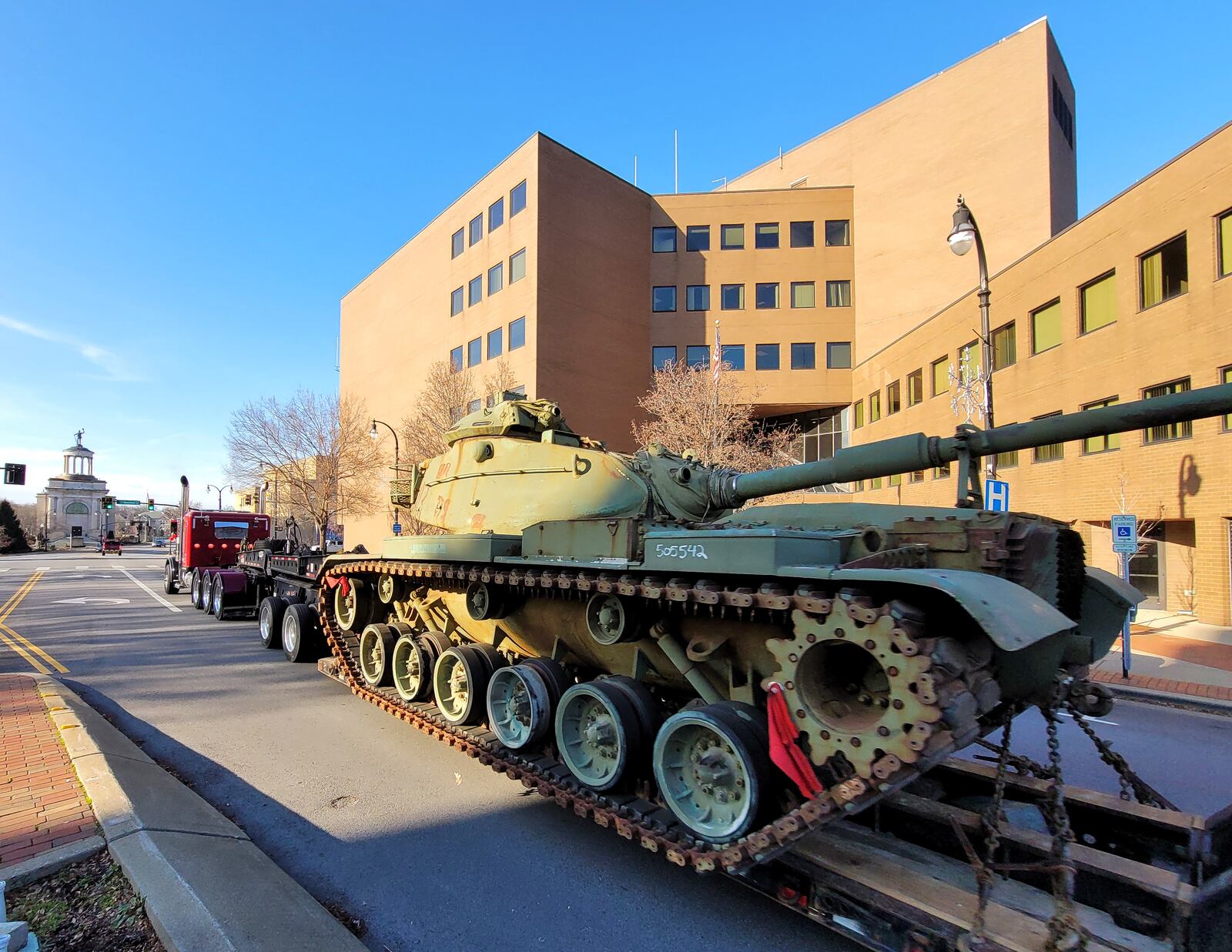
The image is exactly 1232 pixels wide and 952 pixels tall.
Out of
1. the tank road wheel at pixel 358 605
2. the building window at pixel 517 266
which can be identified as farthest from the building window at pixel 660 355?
the tank road wheel at pixel 358 605

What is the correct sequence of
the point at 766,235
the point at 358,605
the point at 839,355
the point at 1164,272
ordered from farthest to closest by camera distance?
the point at 766,235, the point at 839,355, the point at 1164,272, the point at 358,605

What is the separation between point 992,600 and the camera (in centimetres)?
302

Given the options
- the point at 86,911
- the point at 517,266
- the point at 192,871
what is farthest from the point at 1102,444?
the point at 517,266

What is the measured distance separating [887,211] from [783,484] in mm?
35713

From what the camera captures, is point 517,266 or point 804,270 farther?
point 804,270

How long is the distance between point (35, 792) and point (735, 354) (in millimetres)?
35191

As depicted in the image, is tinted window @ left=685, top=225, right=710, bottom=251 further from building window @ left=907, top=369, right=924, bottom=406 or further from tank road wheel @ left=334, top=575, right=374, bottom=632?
tank road wheel @ left=334, top=575, right=374, bottom=632

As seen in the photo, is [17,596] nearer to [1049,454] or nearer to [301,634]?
[301,634]

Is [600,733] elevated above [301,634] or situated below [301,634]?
above

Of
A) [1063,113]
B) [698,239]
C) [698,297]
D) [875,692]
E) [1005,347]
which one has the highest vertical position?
[1063,113]

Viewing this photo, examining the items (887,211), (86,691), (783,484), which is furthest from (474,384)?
(783,484)

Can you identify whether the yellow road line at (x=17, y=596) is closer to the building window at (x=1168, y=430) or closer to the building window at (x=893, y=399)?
the building window at (x=1168, y=430)

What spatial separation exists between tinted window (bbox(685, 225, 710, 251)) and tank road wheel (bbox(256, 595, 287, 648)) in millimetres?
32268

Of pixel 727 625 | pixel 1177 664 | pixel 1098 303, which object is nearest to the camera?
pixel 727 625
